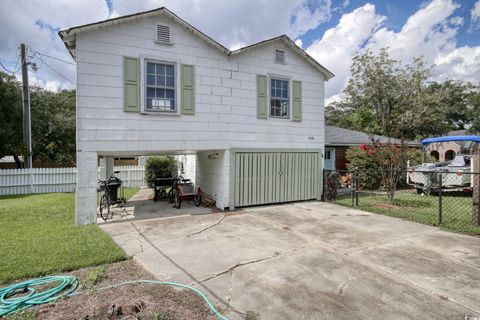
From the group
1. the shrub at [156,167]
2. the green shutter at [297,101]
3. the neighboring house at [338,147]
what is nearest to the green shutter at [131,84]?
the green shutter at [297,101]

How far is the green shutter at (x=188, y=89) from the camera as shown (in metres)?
7.53

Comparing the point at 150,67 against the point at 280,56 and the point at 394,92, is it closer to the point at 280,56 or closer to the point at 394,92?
the point at 280,56

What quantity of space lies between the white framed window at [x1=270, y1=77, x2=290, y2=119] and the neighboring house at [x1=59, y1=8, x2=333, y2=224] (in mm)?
36

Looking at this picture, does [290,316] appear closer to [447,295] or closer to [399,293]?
[399,293]

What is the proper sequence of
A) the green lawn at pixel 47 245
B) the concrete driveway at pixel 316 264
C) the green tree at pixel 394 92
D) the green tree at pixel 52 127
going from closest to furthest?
the concrete driveway at pixel 316 264 < the green lawn at pixel 47 245 < the green tree at pixel 52 127 < the green tree at pixel 394 92

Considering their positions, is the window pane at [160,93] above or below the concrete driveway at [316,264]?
above

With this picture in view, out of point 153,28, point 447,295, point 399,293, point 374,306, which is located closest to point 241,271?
point 374,306

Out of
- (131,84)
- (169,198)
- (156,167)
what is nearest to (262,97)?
(131,84)

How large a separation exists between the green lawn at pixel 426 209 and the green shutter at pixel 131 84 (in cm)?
779

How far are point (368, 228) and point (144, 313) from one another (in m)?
5.48

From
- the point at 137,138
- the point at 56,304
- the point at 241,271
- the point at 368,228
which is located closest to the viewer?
the point at 56,304

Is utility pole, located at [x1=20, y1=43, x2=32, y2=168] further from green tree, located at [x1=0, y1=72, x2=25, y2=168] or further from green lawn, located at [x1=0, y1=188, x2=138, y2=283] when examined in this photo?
green lawn, located at [x1=0, y1=188, x2=138, y2=283]

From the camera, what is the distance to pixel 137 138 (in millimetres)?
7004

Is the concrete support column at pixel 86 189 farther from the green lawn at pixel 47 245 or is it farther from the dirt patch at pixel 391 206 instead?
the dirt patch at pixel 391 206
